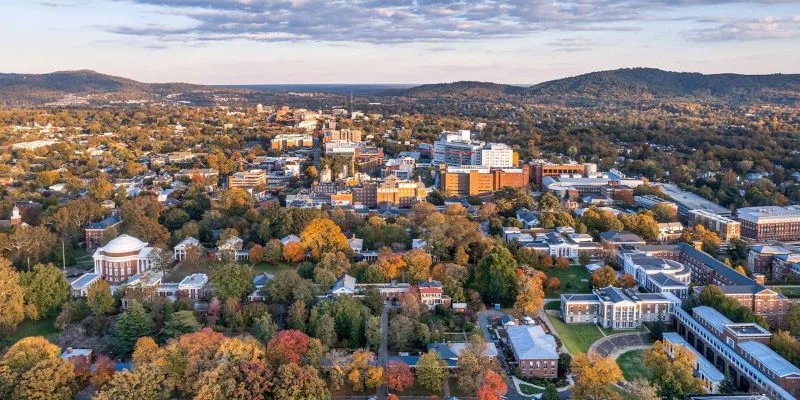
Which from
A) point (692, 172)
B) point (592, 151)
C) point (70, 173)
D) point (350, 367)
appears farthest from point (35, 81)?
point (350, 367)

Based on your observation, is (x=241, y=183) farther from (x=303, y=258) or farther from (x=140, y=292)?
(x=140, y=292)

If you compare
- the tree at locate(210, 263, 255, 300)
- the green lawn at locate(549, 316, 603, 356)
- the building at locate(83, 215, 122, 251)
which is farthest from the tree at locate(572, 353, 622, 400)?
the building at locate(83, 215, 122, 251)

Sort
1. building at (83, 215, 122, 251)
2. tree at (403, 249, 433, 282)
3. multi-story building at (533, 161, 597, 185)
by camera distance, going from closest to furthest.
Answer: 1. tree at (403, 249, 433, 282)
2. building at (83, 215, 122, 251)
3. multi-story building at (533, 161, 597, 185)

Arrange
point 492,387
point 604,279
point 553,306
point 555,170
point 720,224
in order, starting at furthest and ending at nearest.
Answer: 1. point 555,170
2. point 720,224
3. point 604,279
4. point 553,306
5. point 492,387

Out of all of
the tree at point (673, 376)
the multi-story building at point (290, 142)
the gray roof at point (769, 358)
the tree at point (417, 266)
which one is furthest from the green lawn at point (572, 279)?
the multi-story building at point (290, 142)

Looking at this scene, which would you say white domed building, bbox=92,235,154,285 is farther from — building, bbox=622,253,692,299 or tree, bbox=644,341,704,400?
tree, bbox=644,341,704,400

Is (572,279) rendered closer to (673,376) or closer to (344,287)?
(344,287)

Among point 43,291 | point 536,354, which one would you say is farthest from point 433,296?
point 43,291
